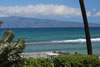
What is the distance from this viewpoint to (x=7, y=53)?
418 inches

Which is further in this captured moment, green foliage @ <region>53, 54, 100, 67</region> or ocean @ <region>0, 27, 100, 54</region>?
ocean @ <region>0, 27, 100, 54</region>

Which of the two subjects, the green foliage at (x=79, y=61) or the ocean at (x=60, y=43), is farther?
the ocean at (x=60, y=43)

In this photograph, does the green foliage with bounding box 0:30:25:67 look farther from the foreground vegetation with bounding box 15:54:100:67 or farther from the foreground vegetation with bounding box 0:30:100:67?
the foreground vegetation with bounding box 15:54:100:67

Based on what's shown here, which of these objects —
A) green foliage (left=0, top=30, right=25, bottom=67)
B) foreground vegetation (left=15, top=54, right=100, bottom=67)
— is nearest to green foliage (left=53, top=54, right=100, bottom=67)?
foreground vegetation (left=15, top=54, right=100, bottom=67)

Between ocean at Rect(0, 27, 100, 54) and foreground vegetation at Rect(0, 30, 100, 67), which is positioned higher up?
ocean at Rect(0, 27, 100, 54)

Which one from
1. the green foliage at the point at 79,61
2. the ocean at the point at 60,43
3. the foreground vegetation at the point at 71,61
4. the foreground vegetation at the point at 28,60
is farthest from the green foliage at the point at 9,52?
the ocean at the point at 60,43

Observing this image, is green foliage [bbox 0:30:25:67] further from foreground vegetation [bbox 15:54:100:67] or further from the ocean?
the ocean

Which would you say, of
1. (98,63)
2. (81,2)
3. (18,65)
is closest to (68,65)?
(98,63)

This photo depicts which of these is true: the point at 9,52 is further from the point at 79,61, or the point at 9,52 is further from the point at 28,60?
the point at 79,61

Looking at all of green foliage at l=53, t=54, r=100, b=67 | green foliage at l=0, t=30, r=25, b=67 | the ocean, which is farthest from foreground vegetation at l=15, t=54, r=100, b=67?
→ the ocean

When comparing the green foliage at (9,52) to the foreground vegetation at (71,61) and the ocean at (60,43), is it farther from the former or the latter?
the ocean at (60,43)

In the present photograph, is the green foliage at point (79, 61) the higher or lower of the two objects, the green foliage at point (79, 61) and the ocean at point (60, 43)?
the lower

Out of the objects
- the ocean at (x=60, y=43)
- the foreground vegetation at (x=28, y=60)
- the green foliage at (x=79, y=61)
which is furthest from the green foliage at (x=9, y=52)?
the ocean at (x=60, y=43)

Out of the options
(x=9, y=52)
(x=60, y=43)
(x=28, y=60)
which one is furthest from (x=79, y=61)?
(x=60, y=43)
